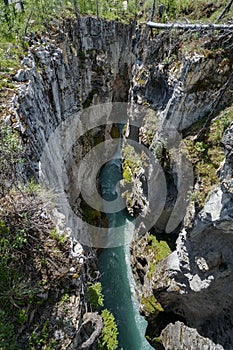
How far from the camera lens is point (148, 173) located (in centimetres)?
1444

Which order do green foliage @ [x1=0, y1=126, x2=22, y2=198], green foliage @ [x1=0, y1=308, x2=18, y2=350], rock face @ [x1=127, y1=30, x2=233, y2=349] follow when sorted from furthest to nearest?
Result: rock face @ [x1=127, y1=30, x2=233, y2=349] → green foliage @ [x1=0, y1=126, x2=22, y2=198] → green foliage @ [x1=0, y1=308, x2=18, y2=350]

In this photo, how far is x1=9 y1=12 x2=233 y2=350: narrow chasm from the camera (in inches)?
375

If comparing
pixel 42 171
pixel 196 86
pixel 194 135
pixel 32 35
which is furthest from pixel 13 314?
pixel 32 35

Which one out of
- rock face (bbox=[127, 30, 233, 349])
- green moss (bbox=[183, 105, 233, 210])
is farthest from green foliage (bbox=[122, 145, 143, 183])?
green moss (bbox=[183, 105, 233, 210])

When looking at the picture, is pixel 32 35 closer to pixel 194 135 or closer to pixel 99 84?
pixel 99 84

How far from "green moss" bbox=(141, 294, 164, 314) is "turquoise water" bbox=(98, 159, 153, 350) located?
196 cm

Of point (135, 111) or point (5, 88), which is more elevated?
point (5, 88)

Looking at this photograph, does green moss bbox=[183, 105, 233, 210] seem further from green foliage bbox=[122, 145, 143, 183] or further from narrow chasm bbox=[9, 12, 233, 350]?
green foliage bbox=[122, 145, 143, 183]

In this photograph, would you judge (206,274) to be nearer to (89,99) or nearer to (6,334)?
(6,334)

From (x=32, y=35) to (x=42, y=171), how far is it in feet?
24.7

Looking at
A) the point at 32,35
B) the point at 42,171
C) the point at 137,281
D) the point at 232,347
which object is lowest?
the point at 137,281

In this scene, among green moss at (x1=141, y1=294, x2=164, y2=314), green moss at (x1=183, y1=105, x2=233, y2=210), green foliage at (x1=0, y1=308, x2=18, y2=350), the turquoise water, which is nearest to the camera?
green foliage at (x1=0, y1=308, x2=18, y2=350)

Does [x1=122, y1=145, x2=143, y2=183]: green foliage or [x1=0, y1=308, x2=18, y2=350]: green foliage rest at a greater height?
[x1=0, y1=308, x2=18, y2=350]: green foliage

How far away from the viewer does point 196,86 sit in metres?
11.6
